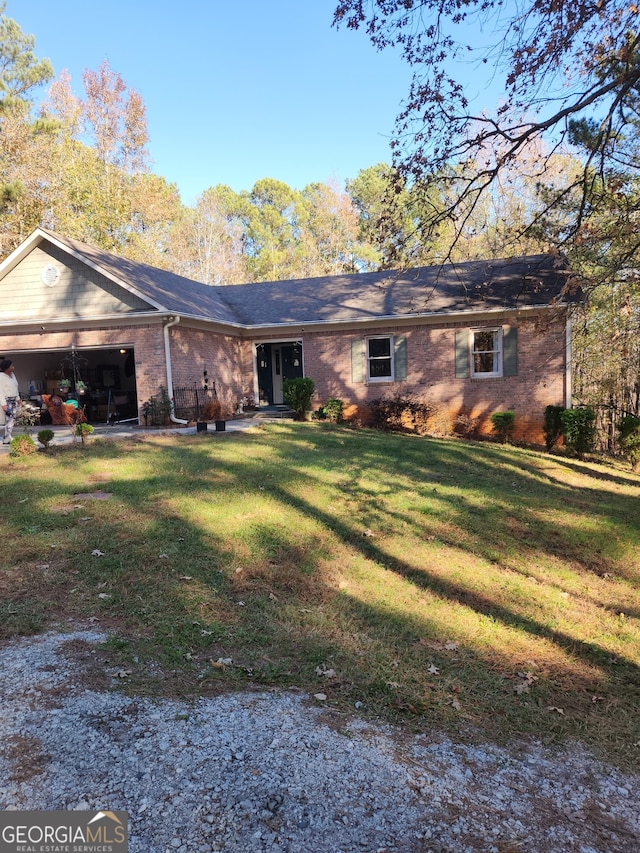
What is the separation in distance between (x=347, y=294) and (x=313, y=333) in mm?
2365

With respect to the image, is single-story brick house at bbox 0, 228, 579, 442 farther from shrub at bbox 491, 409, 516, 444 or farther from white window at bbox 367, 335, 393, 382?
shrub at bbox 491, 409, 516, 444

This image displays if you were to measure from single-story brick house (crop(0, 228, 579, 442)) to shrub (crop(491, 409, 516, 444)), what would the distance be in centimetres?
53

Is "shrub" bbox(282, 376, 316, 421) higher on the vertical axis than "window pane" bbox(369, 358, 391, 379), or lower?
lower

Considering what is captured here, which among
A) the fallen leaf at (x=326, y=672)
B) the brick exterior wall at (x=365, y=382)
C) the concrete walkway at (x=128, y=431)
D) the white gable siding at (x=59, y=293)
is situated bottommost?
the fallen leaf at (x=326, y=672)

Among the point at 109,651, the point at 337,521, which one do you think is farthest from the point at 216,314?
the point at 109,651

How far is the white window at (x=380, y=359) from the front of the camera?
52.0ft

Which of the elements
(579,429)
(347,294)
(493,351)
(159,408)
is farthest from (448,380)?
(159,408)

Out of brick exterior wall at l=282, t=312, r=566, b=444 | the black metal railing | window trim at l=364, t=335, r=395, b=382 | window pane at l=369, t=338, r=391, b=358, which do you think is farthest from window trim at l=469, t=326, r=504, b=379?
the black metal railing

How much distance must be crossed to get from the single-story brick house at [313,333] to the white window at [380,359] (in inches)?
1.2

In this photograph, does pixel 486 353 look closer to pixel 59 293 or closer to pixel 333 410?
pixel 333 410

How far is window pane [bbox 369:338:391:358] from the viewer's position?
52.2 feet

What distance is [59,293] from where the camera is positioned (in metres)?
14.3

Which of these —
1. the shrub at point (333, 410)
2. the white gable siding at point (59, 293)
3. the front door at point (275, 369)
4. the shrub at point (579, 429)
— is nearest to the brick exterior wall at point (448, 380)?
the shrub at point (333, 410)

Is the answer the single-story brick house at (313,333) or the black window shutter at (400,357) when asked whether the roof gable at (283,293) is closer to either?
the single-story brick house at (313,333)
